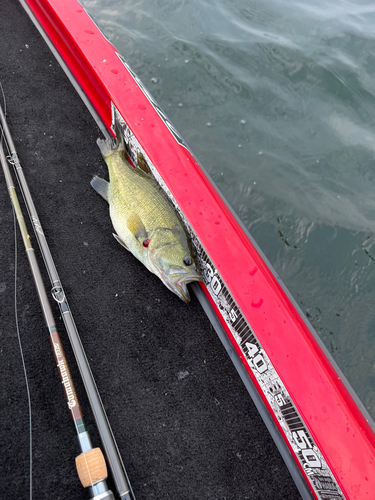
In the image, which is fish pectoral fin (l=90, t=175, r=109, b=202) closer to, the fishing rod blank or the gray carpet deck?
the gray carpet deck

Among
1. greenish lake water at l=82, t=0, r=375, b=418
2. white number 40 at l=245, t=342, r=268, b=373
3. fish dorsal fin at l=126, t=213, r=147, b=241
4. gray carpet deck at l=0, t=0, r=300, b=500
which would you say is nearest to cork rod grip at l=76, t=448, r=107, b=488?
gray carpet deck at l=0, t=0, r=300, b=500

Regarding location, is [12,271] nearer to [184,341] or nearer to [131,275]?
[131,275]

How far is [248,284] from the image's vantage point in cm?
203

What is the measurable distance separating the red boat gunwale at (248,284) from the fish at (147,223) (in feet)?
0.55

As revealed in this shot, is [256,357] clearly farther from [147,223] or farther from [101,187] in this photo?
[101,187]

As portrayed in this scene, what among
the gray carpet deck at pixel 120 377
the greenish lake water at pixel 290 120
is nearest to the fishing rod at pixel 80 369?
the gray carpet deck at pixel 120 377

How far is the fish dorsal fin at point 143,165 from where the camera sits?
2.60m

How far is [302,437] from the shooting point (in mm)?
1773

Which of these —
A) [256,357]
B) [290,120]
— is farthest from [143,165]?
[290,120]

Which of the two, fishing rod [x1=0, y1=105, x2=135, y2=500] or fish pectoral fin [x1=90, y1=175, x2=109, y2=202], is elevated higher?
fish pectoral fin [x1=90, y1=175, x2=109, y2=202]

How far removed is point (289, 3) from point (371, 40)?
1.56 meters

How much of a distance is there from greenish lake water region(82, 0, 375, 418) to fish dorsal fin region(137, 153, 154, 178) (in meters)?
1.49

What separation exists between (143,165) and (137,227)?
1.90ft

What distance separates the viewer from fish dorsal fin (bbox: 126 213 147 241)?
2424 millimetres
